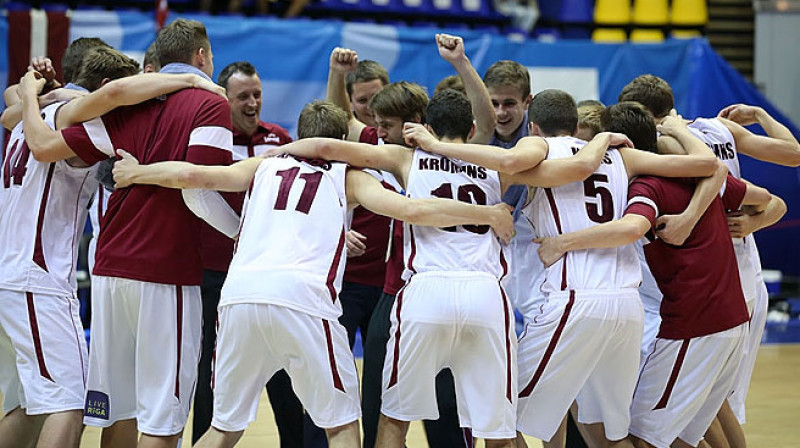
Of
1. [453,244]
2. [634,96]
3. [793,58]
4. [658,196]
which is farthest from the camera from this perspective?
[793,58]

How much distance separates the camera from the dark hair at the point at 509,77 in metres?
5.48

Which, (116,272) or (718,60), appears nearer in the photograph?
(116,272)

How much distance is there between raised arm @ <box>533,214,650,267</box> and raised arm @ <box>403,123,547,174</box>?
15.8 inches

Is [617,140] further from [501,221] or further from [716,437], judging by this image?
[716,437]

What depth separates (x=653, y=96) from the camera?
5.42m

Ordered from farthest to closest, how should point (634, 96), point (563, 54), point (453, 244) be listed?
point (563, 54)
point (634, 96)
point (453, 244)

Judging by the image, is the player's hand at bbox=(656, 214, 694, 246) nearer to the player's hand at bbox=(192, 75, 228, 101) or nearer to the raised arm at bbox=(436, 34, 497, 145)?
the raised arm at bbox=(436, 34, 497, 145)

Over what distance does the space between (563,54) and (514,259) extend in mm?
5961

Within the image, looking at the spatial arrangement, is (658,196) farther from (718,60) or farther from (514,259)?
(718,60)

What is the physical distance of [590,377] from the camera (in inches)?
186

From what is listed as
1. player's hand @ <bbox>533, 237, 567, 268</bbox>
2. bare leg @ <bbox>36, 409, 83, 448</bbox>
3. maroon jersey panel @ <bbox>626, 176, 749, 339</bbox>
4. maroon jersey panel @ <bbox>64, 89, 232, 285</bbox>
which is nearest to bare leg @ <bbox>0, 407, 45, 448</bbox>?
bare leg @ <bbox>36, 409, 83, 448</bbox>

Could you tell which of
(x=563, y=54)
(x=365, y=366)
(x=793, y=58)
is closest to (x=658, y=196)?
(x=365, y=366)

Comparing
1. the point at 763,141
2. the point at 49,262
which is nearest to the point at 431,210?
the point at 49,262

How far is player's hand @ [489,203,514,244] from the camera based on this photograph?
4.50m
